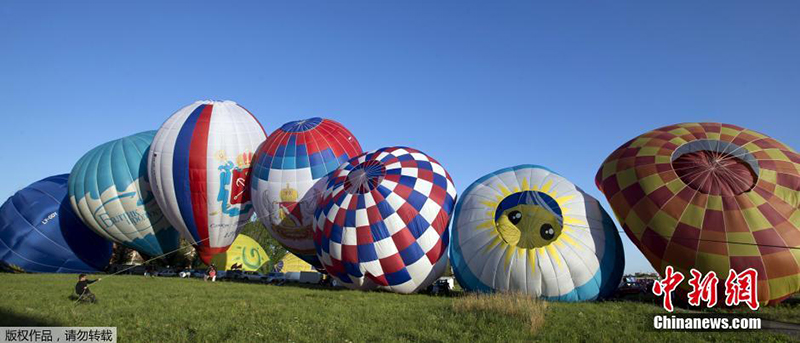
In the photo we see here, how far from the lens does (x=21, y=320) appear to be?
764 cm

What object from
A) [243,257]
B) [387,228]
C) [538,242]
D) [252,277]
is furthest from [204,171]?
[538,242]

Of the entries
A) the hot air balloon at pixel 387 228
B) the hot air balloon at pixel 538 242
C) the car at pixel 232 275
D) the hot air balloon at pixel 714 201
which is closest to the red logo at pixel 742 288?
the hot air balloon at pixel 714 201

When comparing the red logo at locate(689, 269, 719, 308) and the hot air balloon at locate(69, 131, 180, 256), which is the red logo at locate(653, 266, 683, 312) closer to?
the red logo at locate(689, 269, 719, 308)

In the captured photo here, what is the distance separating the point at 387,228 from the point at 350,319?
13.5ft

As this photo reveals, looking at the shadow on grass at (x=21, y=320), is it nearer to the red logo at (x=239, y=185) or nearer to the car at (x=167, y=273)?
the red logo at (x=239, y=185)

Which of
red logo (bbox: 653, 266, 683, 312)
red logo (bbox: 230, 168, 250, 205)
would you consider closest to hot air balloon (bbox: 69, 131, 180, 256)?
red logo (bbox: 230, 168, 250, 205)

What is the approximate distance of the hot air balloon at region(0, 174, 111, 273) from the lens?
65.6ft

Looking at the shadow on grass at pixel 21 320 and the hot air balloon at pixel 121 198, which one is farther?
the hot air balloon at pixel 121 198

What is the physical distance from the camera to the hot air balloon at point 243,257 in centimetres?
2073

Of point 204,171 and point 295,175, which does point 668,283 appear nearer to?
point 295,175

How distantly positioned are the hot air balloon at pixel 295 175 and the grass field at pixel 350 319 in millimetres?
4535

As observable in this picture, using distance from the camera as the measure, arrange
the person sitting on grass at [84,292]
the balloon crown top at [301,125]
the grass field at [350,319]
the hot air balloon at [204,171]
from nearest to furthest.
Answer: the grass field at [350,319]
the person sitting on grass at [84,292]
the balloon crown top at [301,125]
the hot air balloon at [204,171]

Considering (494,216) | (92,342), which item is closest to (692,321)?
(494,216)

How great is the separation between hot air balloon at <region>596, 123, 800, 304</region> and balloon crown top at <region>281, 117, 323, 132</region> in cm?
906
